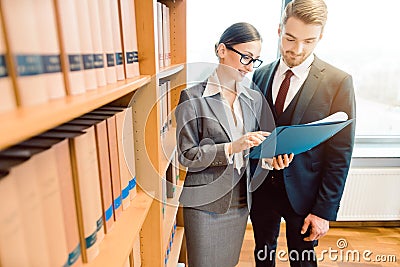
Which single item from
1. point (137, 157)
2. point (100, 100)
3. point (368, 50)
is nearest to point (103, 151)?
point (100, 100)

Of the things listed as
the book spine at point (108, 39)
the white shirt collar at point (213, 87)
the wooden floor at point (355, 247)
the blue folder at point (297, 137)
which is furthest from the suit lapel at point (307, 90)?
the wooden floor at point (355, 247)

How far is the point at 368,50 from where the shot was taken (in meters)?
2.40

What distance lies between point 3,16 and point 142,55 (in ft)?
1.92

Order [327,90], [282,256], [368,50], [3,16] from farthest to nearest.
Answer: [368,50] → [282,256] → [327,90] → [3,16]

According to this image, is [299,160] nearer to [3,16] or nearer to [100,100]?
[100,100]

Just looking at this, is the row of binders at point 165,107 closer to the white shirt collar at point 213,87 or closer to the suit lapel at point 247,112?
the white shirt collar at point 213,87

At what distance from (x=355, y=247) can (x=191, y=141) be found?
5.95ft

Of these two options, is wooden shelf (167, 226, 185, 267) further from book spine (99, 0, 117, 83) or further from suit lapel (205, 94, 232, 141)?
book spine (99, 0, 117, 83)

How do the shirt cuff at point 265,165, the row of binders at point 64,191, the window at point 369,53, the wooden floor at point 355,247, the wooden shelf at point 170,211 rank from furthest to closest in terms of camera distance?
the window at point 369,53
the wooden floor at point 355,247
the wooden shelf at point 170,211
the shirt cuff at point 265,165
the row of binders at point 64,191

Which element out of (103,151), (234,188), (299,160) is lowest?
(234,188)

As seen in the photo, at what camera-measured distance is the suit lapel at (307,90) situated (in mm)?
1362

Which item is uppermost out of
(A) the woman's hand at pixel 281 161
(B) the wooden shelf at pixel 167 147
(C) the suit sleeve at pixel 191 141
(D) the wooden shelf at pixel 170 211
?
(C) the suit sleeve at pixel 191 141

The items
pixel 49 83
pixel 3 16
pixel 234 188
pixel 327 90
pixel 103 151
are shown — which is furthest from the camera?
pixel 234 188

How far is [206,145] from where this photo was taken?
50.9 inches
